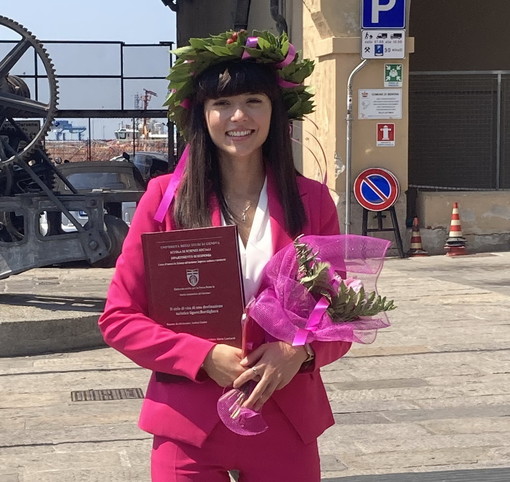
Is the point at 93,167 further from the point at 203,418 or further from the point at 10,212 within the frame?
the point at 203,418

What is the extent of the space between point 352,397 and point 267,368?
3965 millimetres

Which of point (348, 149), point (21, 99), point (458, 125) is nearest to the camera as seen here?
point (21, 99)

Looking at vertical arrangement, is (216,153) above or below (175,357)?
above

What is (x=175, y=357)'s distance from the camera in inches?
93.3

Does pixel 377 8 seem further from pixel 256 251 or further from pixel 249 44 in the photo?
pixel 256 251

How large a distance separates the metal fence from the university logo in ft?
43.1

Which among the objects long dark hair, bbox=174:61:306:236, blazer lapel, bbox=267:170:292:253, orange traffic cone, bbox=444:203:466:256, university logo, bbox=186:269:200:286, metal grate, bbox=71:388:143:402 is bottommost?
metal grate, bbox=71:388:143:402

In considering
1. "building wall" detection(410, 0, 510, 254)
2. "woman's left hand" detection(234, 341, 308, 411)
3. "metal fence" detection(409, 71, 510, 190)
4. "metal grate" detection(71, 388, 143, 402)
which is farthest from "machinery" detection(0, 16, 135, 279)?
"building wall" detection(410, 0, 510, 254)

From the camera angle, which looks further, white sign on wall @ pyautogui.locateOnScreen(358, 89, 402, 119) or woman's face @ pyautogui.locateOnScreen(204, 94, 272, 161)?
white sign on wall @ pyautogui.locateOnScreen(358, 89, 402, 119)

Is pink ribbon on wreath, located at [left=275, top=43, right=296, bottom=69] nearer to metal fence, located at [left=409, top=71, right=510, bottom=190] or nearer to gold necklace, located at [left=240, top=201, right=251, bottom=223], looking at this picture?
gold necklace, located at [left=240, top=201, right=251, bottom=223]

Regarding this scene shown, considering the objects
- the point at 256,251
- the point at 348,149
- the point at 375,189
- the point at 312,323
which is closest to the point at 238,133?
the point at 256,251

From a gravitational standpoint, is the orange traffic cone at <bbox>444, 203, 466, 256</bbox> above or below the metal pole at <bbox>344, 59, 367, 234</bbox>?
below

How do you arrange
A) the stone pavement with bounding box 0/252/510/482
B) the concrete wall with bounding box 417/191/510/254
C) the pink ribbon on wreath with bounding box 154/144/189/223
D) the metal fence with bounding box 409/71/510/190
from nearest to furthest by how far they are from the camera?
the pink ribbon on wreath with bounding box 154/144/189/223
the stone pavement with bounding box 0/252/510/482
the concrete wall with bounding box 417/191/510/254
the metal fence with bounding box 409/71/510/190

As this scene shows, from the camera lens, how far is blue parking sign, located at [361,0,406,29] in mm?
13602
